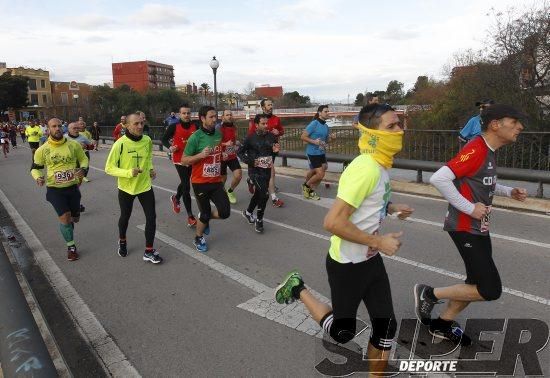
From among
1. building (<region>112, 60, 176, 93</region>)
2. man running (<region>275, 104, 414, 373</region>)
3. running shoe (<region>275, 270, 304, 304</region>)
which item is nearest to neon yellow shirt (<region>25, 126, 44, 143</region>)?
running shoe (<region>275, 270, 304, 304</region>)

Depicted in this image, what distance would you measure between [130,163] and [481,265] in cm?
422

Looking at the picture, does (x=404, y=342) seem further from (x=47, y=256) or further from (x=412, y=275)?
(x=47, y=256)

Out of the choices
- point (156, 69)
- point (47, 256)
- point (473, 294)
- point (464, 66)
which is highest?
point (156, 69)

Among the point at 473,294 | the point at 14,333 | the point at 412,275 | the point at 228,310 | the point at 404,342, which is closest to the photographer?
the point at 14,333

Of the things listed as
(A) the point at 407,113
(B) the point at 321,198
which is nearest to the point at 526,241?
(B) the point at 321,198

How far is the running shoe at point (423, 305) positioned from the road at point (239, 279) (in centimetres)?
33

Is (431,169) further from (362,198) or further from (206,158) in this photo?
(362,198)

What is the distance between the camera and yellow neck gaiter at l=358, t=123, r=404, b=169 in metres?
2.60

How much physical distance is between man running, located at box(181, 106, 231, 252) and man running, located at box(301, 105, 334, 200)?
306 centimetres

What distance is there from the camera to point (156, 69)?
130125mm

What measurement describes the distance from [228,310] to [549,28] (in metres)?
17.5

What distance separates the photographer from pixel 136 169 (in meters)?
5.38

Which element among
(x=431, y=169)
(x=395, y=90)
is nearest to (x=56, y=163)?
(x=431, y=169)

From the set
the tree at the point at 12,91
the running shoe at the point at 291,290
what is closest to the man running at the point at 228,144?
the running shoe at the point at 291,290
